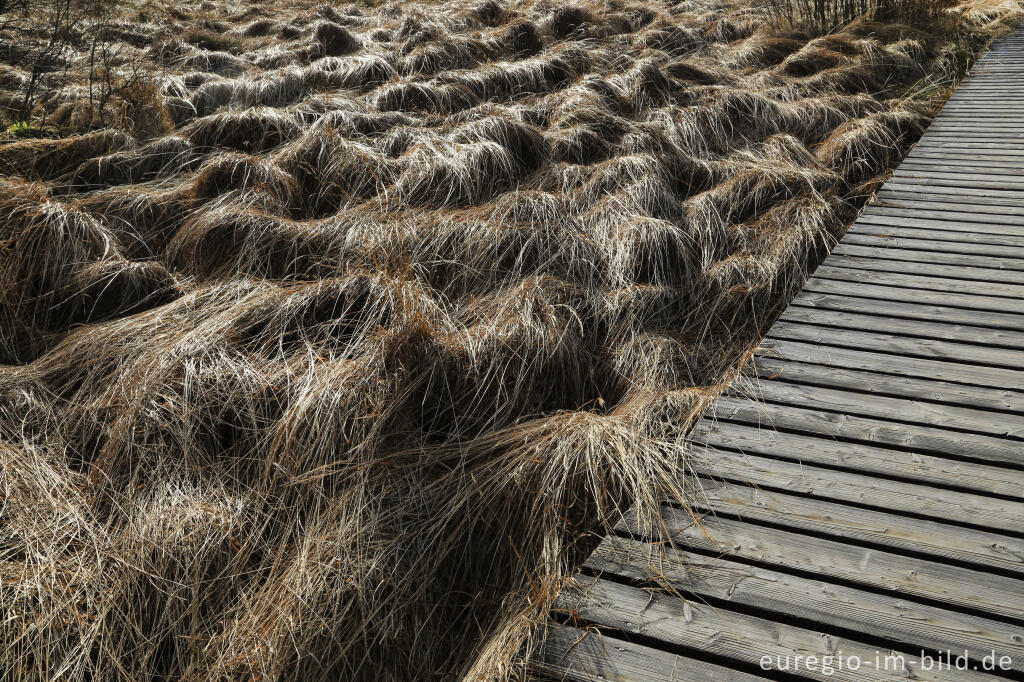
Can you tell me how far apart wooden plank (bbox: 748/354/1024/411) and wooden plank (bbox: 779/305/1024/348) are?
1.13ft

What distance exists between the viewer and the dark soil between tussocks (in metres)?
2.43

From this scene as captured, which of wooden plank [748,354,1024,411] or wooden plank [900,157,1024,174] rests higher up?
wooden plank [748,354,1024,411]

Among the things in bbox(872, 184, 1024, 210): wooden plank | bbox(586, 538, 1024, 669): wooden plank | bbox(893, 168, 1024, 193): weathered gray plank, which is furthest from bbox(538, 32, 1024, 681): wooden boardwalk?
bbox(893, 168, 1024, 193): weathered gray plank

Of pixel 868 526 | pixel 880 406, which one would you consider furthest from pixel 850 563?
pixel 880 406

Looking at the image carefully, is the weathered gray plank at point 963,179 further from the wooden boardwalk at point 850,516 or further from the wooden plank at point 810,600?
the wooden plank at point 810,600

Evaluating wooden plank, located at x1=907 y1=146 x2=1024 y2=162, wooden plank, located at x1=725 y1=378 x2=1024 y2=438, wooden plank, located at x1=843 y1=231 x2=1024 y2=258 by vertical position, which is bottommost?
wooden plank, located at x1=907 y1=146 x2=1024 y2=162

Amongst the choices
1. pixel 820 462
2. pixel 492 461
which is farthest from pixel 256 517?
pixel 820 462

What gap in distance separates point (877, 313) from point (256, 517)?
248 centimetres

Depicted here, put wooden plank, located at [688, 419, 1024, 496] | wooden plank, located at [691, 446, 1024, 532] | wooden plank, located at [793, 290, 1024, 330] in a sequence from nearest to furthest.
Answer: wooden plank, located at [691, 446, 1024, 532] < wooden plank, located at [688, 419, 1024, 496] < wooden plank, located at [793, 290, 1024, 330]

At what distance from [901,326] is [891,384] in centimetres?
48

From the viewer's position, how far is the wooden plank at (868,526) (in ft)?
6.18

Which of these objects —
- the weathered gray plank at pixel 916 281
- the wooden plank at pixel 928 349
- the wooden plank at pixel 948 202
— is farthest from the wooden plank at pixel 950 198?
the wooden plank at pixel 928 349

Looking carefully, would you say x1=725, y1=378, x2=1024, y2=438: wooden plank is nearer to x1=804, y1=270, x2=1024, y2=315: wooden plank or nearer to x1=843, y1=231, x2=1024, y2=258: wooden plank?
x1=804, y1=270, x2=1024, y2=315: wooden plank

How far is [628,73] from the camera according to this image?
661cm
